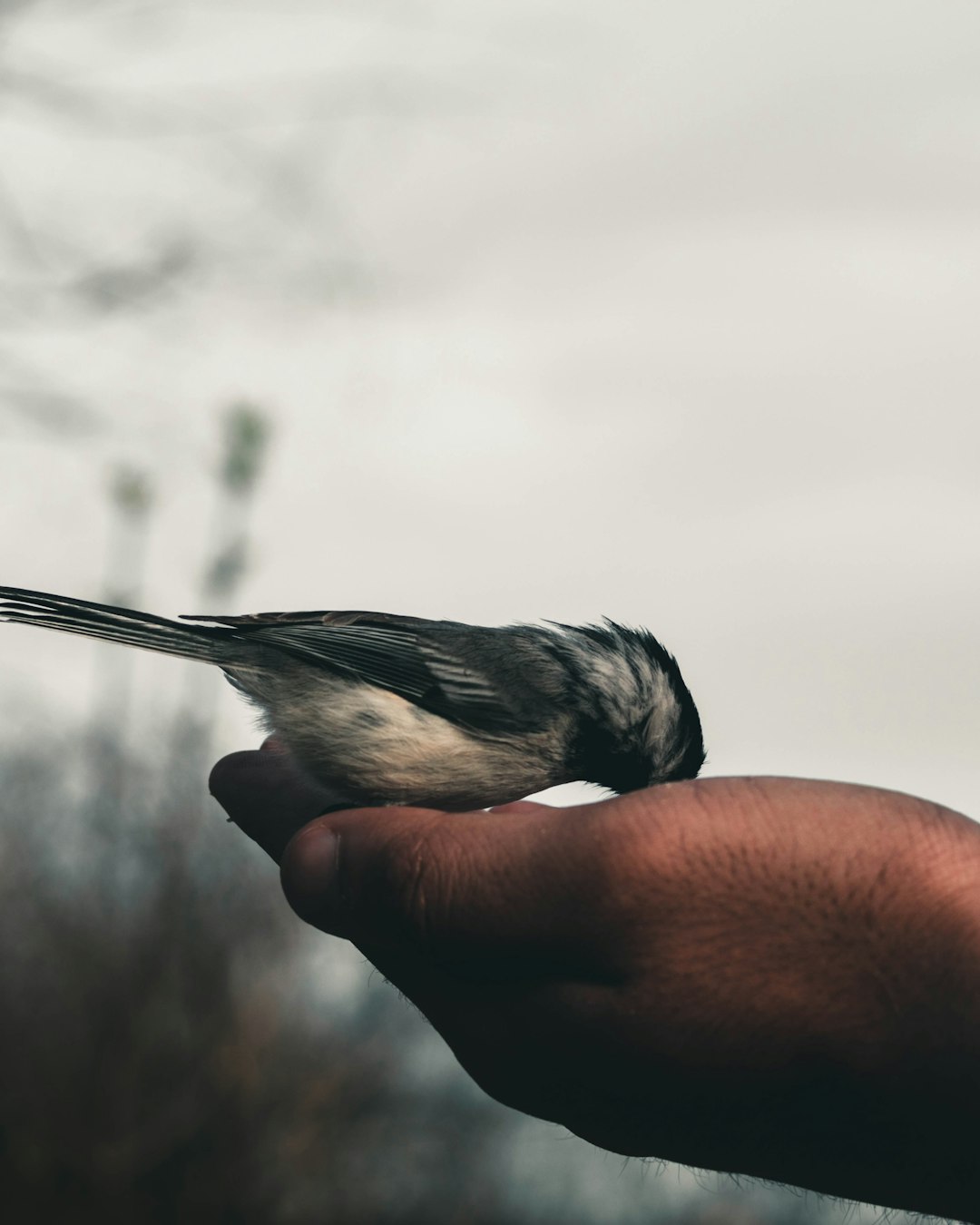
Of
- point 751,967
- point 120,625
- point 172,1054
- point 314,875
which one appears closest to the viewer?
point 751,967

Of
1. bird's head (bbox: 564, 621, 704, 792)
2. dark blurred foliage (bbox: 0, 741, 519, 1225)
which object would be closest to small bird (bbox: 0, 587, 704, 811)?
bird's head (bbox: 564, 621, 704, 792)

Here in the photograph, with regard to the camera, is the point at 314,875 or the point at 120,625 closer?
the point at 314,875

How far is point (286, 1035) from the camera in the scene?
47.2 feet

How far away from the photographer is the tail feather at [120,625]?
4.18 m

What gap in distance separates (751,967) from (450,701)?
176 centimetres

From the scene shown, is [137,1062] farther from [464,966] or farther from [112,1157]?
[464,966]

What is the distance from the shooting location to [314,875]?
3.50m

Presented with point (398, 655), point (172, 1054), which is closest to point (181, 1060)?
point (172, 1054)

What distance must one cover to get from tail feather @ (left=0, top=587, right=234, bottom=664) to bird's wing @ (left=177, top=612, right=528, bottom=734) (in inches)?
3.3

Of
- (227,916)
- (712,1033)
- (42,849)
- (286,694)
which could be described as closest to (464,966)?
(712,1033)

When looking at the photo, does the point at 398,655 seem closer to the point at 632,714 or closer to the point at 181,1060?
the point at 632,714

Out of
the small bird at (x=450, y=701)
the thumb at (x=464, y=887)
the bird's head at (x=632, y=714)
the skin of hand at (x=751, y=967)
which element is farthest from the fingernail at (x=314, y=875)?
the bird's head at (x=632, y=714)

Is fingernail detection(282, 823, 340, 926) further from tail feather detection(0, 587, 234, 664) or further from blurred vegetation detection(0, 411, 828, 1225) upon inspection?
blurred vegetation detection(0, 411, 828, 1225)

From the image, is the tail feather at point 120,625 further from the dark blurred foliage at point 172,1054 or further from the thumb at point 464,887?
the dark blurred foliage at point 172,1054
